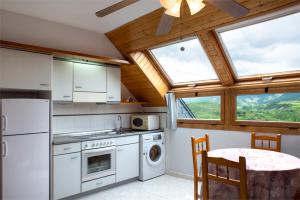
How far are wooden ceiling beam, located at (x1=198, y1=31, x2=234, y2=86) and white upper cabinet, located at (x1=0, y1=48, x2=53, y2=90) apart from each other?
2.16 m

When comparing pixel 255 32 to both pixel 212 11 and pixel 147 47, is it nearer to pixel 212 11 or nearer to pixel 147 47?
pixel 212 11

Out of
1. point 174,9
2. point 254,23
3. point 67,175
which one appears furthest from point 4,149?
point 254,23

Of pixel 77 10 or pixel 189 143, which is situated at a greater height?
pixel 77 10

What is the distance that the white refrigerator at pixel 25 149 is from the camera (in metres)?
2.62

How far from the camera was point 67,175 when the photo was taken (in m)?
3.15

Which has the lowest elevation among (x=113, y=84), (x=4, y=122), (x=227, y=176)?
(x=227, y=176)

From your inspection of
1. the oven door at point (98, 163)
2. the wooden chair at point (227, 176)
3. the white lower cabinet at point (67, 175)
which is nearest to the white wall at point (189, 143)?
the oven door at point (98, 163)

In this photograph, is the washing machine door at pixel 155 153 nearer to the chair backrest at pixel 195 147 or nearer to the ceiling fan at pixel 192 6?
the chair backrest at pixel 195 147

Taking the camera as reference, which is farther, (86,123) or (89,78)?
(86,123)

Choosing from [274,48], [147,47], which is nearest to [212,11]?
[274,48]

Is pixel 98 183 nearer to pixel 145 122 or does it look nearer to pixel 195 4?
pixel 145 122

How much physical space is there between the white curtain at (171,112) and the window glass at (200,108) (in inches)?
9.2

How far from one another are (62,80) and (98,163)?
140cm

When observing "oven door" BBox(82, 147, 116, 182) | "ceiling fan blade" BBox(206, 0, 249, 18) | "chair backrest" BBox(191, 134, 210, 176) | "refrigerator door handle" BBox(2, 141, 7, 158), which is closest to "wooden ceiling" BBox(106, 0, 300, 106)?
"ceiling fan blade" BBox(206, 0, 249, 18)
